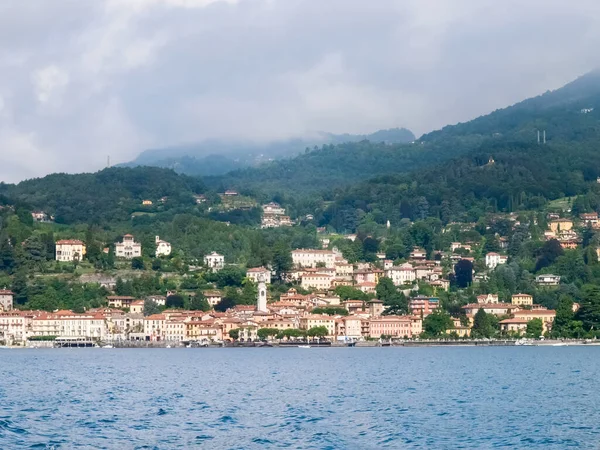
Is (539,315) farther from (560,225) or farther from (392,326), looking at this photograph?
(560,225)

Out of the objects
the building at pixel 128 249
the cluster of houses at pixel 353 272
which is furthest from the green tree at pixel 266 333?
the building at pixel 128 249

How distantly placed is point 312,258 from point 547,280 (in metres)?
29.8

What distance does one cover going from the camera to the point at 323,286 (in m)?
150

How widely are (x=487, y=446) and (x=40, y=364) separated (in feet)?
168

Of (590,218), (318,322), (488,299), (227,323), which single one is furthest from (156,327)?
(590,218)

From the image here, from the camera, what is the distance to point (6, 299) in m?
137

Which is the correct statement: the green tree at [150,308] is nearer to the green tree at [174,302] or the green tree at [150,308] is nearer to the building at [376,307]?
the green tree at [174,302]

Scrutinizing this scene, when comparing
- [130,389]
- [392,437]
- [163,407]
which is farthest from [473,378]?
[392,437]

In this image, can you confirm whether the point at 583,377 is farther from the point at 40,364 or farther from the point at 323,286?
the point at 323,286

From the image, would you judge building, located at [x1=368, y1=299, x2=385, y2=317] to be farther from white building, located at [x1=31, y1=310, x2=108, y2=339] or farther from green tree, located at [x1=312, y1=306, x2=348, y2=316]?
white building, located at [x1=31, y1=310, x2=108, y2=339]

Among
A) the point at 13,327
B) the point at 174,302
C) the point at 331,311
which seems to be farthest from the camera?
the point at 174,302

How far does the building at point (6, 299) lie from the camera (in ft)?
446

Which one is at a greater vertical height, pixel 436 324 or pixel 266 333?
pixel 436 324

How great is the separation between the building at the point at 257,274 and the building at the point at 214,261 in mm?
7689
